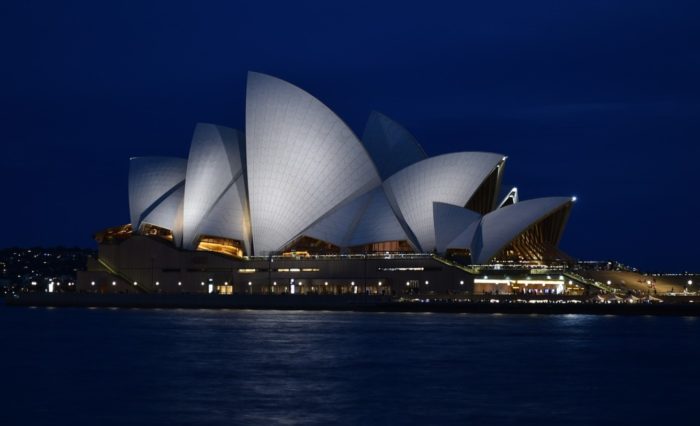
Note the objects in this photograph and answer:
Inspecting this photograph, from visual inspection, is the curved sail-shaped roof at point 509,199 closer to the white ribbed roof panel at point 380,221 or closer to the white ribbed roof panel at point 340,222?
the white ribbed roof panel at point 380,221

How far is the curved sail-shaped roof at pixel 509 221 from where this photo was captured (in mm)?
70062

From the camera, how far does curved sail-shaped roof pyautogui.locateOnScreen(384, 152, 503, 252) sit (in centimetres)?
7000

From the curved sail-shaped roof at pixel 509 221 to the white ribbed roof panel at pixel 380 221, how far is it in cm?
505

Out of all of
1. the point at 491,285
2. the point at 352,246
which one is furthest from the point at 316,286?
the point at 491,285

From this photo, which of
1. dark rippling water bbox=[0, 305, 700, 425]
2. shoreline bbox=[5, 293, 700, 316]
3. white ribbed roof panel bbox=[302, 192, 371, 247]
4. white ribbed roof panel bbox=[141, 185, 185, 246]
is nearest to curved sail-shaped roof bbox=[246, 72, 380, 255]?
white ribbed roof panel bbox=[302, 192, 371, 247]

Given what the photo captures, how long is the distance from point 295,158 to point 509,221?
13.8 metres

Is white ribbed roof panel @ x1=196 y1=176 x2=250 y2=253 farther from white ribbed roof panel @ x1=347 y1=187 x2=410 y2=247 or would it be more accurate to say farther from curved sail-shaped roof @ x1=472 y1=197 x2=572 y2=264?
curved sail-shaped roof @ x1=472 y1=197 x2=572 y2=264

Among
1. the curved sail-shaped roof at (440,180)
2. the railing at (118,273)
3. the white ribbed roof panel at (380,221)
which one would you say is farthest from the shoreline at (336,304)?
the curved sail-shaped roof at (440,180)

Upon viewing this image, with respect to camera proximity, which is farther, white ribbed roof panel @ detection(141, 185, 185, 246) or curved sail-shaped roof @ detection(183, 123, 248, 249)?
white ribbed roof panel @ detection(141, 185, 185, 246)

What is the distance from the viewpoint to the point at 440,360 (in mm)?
36906

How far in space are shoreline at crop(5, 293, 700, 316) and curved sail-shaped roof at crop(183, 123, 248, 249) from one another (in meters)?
4.51

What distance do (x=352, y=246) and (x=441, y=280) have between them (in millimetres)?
6198

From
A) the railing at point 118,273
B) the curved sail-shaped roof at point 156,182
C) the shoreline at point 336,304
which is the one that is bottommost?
the shoreline at point 336,304

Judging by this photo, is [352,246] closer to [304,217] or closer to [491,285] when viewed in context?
[304,217]
